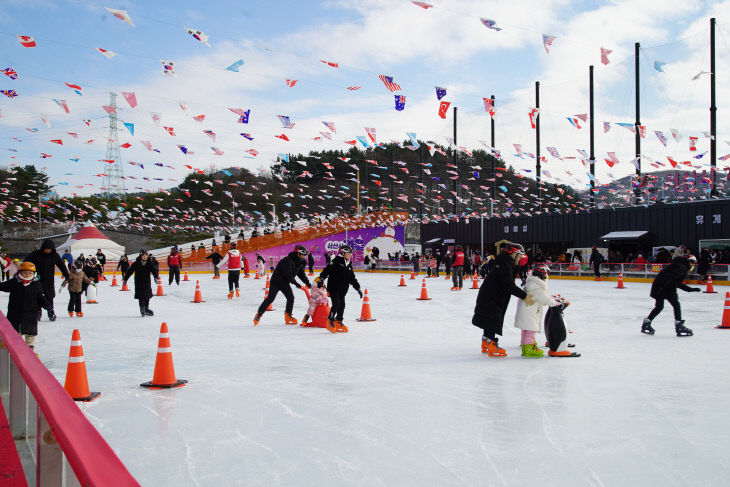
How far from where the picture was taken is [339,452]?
3.64m

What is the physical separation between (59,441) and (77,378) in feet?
12.0

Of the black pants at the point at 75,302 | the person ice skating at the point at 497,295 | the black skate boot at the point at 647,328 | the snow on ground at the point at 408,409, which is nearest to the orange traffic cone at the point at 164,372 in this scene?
the snow on ground at the point at 408,409

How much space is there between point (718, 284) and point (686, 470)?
20313mm

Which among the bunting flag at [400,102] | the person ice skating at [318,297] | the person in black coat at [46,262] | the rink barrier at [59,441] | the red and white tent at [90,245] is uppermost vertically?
the bunting flag at [400,102]

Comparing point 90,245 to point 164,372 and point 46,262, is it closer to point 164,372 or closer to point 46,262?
point 46,262

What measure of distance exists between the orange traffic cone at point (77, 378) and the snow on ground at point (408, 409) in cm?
17

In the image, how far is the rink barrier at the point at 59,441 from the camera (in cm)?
151

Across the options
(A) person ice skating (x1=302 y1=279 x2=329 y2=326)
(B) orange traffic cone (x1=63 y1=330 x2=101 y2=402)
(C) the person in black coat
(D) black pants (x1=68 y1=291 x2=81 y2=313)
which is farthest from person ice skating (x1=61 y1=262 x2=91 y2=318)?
(B) orange traffic cone (x1=63 y1=330 x2=101 y2=402)

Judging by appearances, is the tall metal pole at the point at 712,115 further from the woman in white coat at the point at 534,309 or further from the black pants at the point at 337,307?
the woman in white coat at the point at 534,309

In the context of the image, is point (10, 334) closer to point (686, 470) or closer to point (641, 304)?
point (686, 470)

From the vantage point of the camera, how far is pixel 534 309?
6852 mm

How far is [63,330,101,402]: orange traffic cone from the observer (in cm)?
496

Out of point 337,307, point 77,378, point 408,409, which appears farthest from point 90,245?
point 408,409

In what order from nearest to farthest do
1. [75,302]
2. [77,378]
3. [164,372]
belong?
[77,378] < [164,372] < [75,302]
